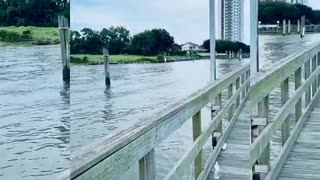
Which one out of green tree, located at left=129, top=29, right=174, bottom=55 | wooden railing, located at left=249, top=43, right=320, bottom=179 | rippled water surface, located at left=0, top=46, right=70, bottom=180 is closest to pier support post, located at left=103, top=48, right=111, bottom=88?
green tree, located at left=129, top=29, right=174, bottom=55

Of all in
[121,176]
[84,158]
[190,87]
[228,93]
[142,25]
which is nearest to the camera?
[84,158]

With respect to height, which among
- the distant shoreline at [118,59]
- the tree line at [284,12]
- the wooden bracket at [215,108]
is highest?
the tree line at [284,12]

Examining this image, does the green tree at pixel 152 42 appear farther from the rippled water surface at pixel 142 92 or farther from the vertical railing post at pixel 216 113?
the vertical railing post at pixel 216 113

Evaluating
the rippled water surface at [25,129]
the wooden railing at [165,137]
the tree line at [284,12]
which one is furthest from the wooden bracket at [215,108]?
the rippled water surface at [25,129]

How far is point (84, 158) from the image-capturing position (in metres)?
0.90

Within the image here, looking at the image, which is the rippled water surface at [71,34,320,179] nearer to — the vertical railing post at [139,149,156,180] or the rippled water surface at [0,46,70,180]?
the vertical railing post at [139,149,156,180]

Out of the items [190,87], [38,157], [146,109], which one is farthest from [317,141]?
[38,157]

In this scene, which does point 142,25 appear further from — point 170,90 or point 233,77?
point 233,77

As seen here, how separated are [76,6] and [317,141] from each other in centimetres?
135

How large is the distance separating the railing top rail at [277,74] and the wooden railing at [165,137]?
10cm

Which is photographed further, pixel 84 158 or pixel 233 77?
pixel 233 77

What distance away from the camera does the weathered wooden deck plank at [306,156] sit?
1707 millimetres

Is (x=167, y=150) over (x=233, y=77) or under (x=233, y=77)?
under

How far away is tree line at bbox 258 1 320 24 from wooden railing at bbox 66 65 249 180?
202mm
